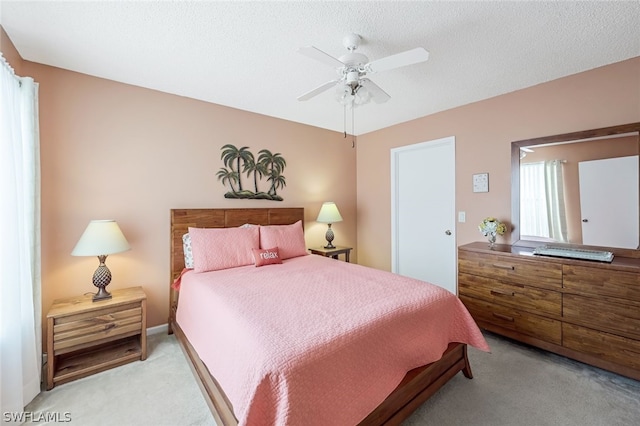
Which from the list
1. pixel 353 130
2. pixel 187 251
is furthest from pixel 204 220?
pixel 353 130

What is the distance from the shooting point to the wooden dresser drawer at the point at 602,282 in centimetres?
188

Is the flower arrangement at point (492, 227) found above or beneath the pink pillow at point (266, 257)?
above

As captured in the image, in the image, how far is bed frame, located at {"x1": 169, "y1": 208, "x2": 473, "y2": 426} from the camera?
1.46m

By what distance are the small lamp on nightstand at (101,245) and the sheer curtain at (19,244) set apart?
0.26m

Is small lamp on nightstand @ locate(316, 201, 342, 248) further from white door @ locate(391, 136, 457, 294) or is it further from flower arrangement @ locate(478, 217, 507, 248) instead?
flower arrangement @ locate(478, 217, 507, 248)

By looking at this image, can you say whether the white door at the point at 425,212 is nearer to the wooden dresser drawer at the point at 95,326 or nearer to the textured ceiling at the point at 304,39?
the textured ceiling at the point at 304,39

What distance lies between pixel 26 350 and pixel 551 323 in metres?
3.86

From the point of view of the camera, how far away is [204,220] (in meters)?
2.95

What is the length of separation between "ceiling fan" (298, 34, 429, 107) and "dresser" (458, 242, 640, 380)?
73.3 inches

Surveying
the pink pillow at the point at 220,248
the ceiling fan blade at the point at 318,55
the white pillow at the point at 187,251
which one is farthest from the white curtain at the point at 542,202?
the white pillow at the point at 187,251

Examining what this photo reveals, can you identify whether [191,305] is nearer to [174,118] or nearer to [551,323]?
[174,118]

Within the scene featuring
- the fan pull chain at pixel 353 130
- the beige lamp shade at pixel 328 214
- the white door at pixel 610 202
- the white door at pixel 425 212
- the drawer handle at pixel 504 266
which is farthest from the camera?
the beige lamp shade at pixel 328 214

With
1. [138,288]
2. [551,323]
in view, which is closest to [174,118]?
[138,288]

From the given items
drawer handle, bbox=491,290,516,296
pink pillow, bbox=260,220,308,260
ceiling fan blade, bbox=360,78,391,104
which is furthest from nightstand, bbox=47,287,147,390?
drawer handle, bbox=491,290,516,296
